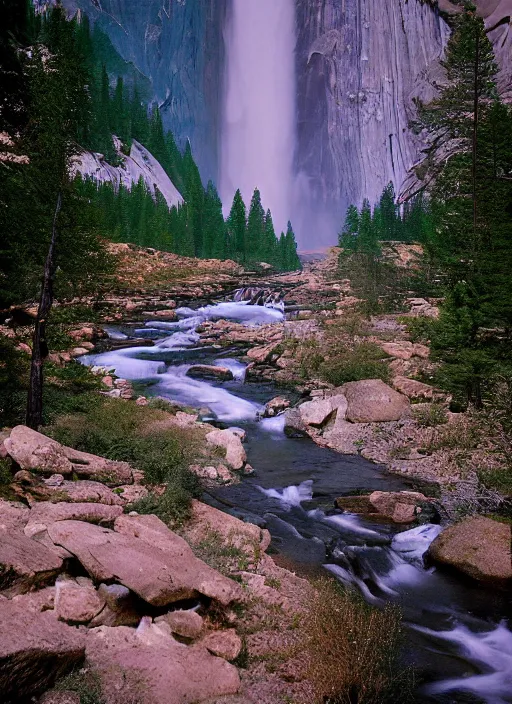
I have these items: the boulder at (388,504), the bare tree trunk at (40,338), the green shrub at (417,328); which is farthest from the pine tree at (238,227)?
the boulder at (388,504)

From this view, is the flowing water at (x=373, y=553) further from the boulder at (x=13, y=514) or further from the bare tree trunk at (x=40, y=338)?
the bare tree trunk at (x=40, y=338)

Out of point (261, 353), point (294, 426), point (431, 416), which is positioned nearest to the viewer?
point (431, 416)

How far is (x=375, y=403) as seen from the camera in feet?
48.2

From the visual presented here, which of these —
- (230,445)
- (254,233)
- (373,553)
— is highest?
(254,233)

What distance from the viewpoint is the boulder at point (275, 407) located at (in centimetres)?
1608

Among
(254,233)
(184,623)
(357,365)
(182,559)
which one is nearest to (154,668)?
(184,623)

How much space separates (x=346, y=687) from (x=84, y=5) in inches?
6431

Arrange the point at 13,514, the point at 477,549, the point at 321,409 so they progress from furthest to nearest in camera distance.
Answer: the point at 321,409, the point at 477,549, the point at 13,514

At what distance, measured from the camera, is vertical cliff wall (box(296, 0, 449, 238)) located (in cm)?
8325

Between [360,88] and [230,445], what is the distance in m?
109

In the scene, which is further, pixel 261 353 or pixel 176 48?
pixel 176 48

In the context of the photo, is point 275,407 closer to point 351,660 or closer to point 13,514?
point 13,514

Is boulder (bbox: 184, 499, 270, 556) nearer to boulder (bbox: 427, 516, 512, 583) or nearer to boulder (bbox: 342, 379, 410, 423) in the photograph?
boulder (bbox: 427, 516, 512, 583)

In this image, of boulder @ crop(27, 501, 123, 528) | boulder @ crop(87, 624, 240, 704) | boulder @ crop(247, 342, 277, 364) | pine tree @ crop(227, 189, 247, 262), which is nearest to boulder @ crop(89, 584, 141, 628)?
boulder @ crop(87, 624, 240, 704)
